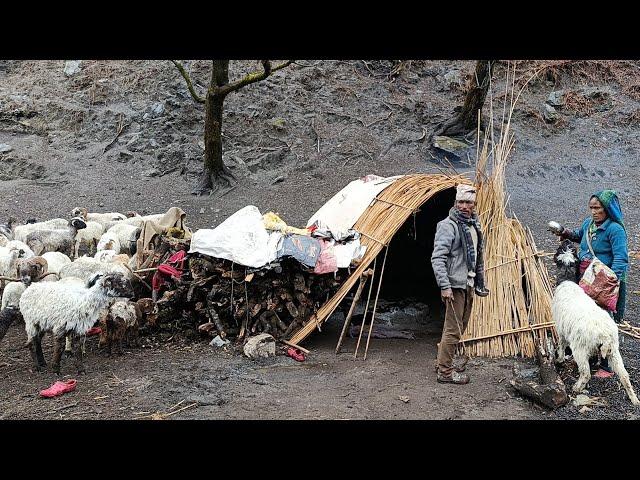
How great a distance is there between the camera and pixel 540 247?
11.1 metres

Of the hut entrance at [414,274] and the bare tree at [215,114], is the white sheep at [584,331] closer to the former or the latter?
the hut entrance at [414,274]

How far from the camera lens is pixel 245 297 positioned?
708 cm

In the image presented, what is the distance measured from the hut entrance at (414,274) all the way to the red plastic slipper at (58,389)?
13.8 feet

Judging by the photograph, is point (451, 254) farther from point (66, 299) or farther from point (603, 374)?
point (66, 299)

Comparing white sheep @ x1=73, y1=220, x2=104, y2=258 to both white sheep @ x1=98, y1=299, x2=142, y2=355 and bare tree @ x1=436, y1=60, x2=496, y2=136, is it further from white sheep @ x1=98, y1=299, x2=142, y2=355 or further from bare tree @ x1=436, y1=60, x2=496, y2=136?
bare tree @ x1=436, y1=60, x2=496, y2=136

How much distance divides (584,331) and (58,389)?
5.07m

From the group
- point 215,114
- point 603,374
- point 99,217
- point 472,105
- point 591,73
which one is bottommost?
point 603,374

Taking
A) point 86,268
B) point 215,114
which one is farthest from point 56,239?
point 215,114

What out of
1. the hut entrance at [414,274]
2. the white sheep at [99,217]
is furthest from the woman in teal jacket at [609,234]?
the white sheep at [99,217]

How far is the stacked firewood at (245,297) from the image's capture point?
706cm

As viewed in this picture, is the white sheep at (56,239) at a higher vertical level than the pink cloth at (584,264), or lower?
lower

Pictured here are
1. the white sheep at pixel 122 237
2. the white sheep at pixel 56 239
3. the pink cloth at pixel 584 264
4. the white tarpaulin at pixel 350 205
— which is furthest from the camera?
the white sheep at pixel 56 239
